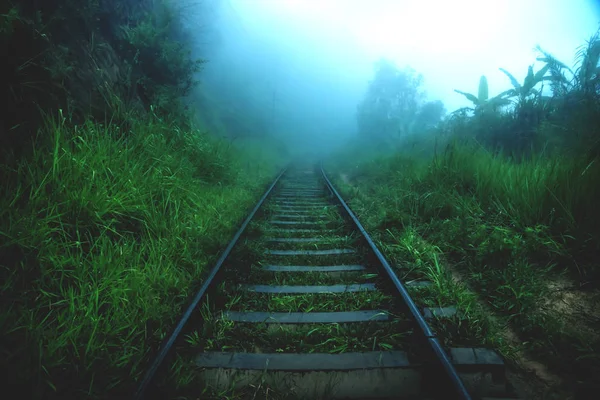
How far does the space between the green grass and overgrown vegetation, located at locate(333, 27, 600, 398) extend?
2368mm

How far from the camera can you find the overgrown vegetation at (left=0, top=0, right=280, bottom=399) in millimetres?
1575

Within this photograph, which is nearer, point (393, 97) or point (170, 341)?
point (170, 341)

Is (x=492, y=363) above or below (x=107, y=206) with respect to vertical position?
below

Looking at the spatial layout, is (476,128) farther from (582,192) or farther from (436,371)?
(436,371)

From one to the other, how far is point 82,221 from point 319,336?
2.45 metres

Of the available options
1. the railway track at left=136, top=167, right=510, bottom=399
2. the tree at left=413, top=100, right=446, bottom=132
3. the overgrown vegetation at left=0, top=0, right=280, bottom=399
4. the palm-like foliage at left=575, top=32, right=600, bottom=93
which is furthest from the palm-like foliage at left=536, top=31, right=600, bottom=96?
the tree at left=413, top=100, right=446, bottom=132

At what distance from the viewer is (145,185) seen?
11.5 ft

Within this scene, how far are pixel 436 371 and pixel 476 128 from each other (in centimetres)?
828

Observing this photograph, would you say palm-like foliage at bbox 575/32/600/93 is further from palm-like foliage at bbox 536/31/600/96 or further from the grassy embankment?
the grassy embankment

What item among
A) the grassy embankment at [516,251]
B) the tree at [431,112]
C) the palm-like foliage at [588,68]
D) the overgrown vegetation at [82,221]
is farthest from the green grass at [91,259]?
the tree at [431,112]

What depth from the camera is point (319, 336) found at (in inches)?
74.2

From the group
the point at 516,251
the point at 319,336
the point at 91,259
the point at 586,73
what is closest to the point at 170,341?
the point at 319,336

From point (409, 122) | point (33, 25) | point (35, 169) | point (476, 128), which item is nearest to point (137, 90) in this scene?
point (33, 25)

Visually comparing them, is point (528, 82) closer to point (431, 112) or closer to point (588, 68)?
point (588, 68)
